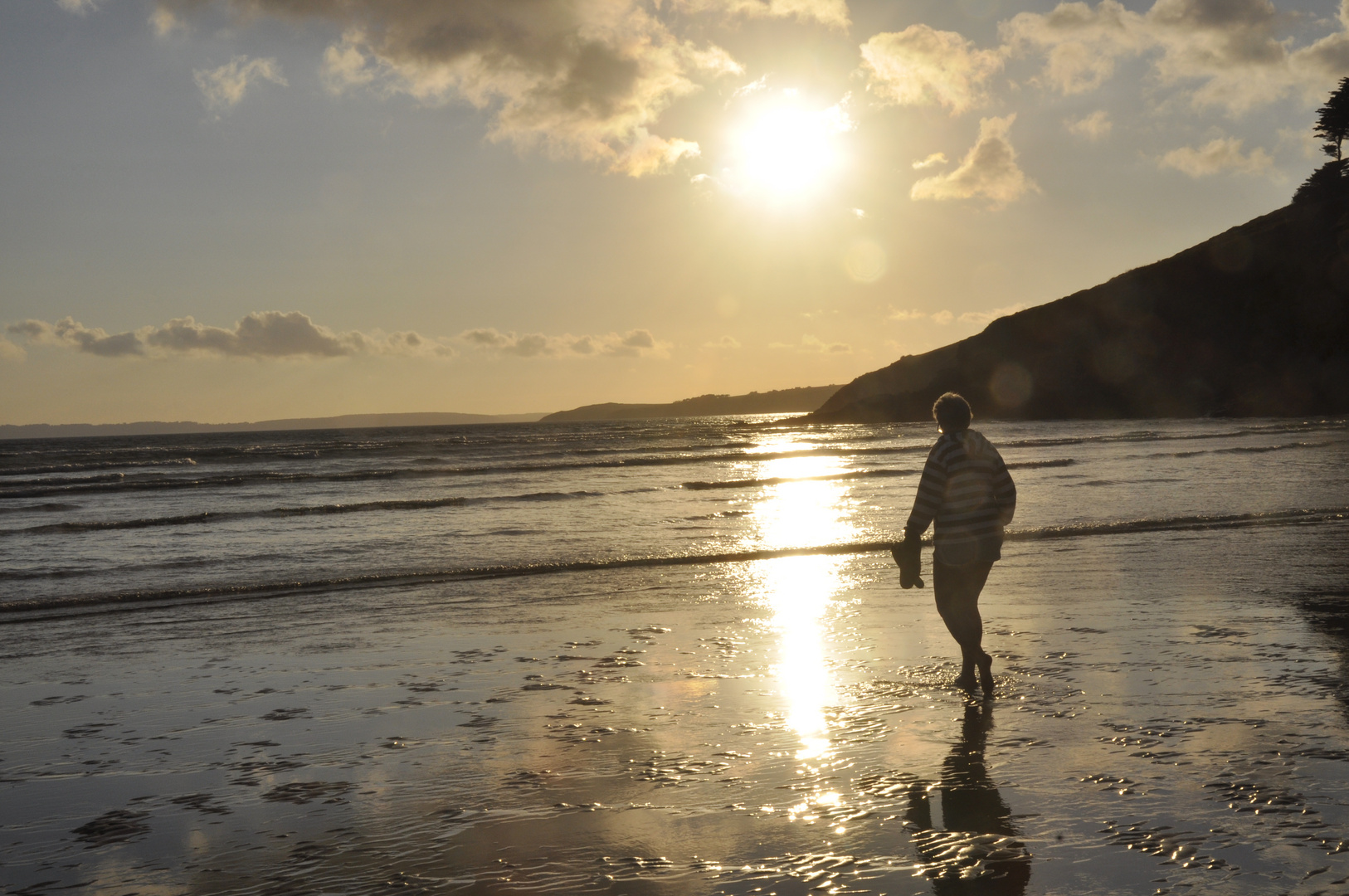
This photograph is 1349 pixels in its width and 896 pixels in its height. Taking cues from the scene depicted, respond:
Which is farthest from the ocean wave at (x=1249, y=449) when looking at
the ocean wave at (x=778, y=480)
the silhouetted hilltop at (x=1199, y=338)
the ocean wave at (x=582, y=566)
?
the silhouetted hilltop at (x=1199, y=338)

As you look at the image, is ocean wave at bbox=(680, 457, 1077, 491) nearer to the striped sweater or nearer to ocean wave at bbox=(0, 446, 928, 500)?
ocean wave at bbox=(0, 446, 928, 500)

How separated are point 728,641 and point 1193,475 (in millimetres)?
18453

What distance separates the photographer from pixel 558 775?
4793mm

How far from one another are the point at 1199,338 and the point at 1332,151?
68.3 feet

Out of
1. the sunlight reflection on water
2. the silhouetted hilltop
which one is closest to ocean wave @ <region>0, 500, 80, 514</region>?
the sunlight reflection on water

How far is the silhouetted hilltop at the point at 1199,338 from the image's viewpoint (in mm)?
62750

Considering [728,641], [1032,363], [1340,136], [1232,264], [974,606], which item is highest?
[1340,136]

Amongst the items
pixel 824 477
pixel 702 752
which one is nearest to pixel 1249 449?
pixel 824 477

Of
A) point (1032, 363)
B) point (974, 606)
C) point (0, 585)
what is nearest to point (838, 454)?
point (0, 585)

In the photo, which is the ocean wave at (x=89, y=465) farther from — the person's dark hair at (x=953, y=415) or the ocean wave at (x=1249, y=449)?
the person's dark hair at (x=953, y=415)

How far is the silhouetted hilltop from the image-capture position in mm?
62750

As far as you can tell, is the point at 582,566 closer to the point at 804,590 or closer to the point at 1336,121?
the point at 804,590

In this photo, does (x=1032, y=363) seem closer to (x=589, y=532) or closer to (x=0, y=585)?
(x=589, y=532)

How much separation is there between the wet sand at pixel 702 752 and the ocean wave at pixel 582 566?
2165mm
